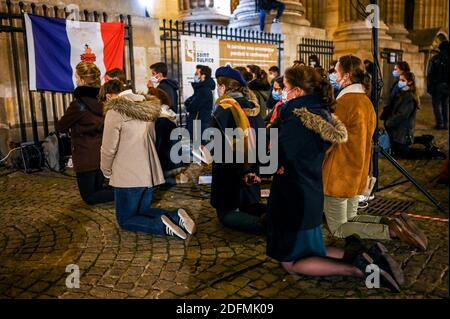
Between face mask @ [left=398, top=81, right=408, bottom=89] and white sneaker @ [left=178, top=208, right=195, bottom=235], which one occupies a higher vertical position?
face mask @ [left=398, top=81, right=408, bottom=89]

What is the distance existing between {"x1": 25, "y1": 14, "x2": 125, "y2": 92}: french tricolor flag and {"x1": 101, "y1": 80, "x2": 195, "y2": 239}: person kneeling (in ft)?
11.5

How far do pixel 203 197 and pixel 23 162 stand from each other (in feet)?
11.8

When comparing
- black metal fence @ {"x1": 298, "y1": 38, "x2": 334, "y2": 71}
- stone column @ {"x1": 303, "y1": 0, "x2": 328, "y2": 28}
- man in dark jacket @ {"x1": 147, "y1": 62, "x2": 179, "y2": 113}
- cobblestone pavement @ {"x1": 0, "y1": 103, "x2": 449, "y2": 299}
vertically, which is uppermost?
stone column @ {"x1": 303, "y1": 0, "x2": 328, "y2": 28}

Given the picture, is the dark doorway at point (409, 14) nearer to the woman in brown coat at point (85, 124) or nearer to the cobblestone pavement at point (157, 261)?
the cobblestone pavement at point (157, 261)

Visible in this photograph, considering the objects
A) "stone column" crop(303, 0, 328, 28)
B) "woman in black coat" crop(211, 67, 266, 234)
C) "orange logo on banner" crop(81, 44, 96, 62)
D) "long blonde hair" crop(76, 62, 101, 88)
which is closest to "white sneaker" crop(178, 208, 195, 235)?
"woman in black coat" crop(211, 67, 266, 234)

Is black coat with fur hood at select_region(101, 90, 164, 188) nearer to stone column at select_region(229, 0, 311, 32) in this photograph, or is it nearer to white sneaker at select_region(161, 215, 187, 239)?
white sneaker at select_region(161, 215, 187, 239)

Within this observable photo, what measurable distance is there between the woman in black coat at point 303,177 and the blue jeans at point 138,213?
4.76 ft

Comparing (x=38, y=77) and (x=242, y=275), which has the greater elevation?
(x=38, y=77)

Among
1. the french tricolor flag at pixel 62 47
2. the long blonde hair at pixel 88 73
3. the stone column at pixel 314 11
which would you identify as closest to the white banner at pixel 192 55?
the french tricolor flag at pixel 62 47

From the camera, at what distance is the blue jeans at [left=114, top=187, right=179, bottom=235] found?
14.8 feet

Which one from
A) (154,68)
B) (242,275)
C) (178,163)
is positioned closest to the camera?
(242,275)
